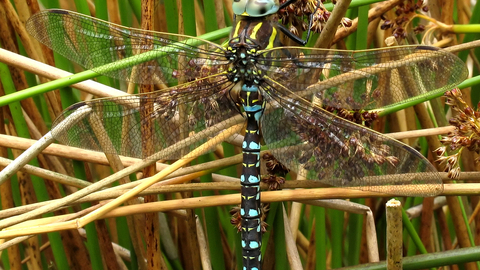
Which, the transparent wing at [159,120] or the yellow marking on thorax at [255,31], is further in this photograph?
the yellow marking on thorax at [255,31]

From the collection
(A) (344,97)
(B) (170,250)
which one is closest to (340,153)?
(A) (344,97)

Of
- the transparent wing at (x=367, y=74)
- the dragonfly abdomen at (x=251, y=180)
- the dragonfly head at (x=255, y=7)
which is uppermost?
the dragonfly head at (x=255, y=7)

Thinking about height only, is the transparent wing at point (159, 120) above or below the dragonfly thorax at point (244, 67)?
below

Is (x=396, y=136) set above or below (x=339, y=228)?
above

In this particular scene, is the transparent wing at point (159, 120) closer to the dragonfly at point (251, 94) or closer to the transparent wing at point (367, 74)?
the dragonfly at point (251, 94)

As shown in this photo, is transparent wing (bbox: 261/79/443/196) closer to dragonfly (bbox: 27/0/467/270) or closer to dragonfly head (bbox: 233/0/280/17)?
dragonfly (bbox: 27/0/467/270)

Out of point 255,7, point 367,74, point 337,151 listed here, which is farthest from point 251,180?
point 255,7

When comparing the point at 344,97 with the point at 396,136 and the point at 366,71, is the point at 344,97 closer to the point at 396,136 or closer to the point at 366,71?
the point at 366,71

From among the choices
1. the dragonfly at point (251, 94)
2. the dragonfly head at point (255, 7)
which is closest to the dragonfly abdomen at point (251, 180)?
the dragonfly at point (251, 94)

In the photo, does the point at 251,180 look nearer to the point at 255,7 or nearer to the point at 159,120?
the point at 159,120
